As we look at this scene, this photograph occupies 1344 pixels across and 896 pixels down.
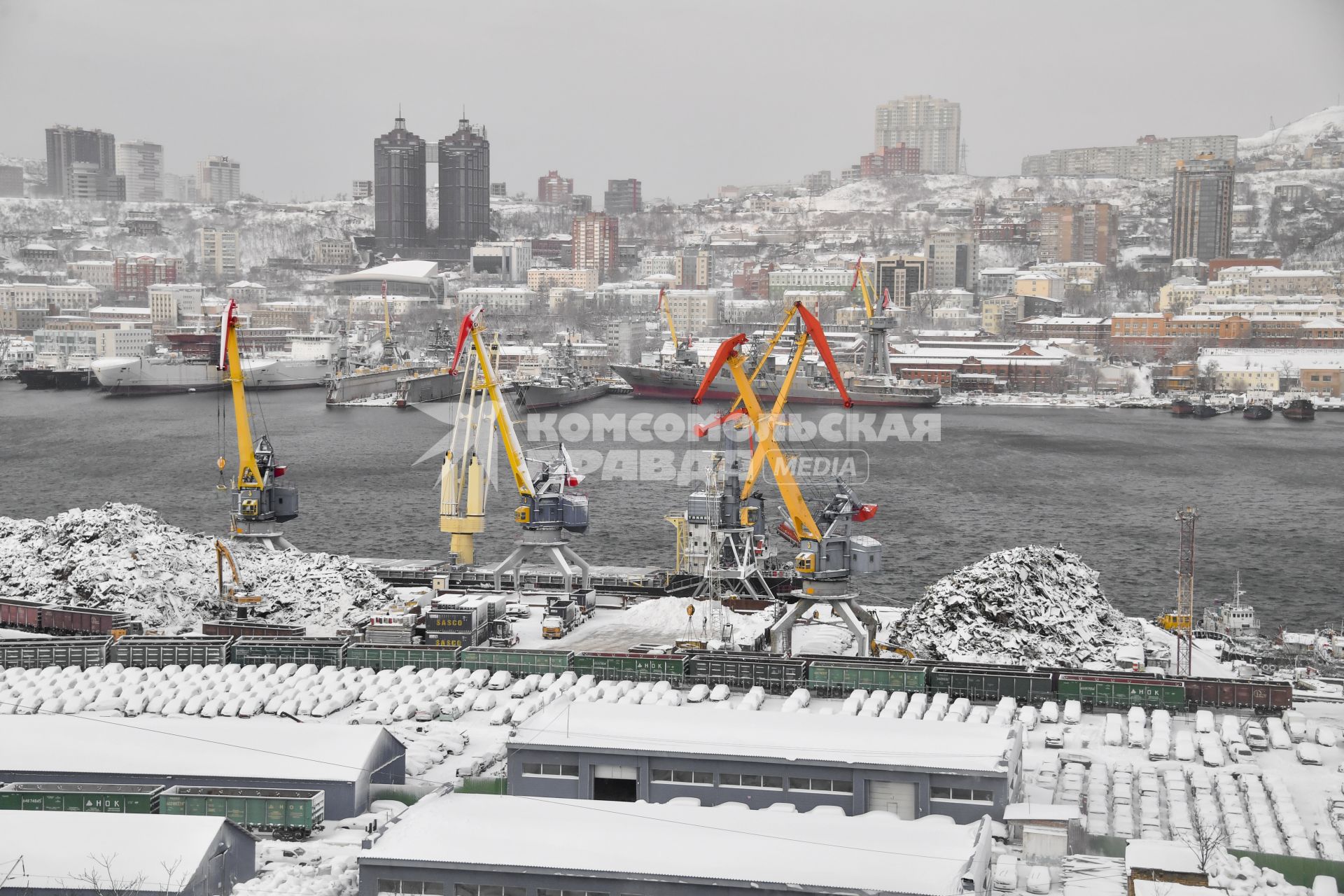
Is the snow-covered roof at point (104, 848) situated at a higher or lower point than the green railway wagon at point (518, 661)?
higher

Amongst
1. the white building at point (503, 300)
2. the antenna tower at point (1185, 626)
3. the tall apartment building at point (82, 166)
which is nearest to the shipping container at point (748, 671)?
the antenna tower at point (1185, 626)

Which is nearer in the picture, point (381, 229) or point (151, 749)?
point (151, 749)

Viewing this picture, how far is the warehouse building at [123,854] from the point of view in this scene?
712 cm

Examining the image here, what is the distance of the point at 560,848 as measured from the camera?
733cm

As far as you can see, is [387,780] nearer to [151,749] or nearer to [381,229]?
[151,749]

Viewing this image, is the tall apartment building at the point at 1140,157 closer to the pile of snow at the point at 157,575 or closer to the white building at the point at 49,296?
the white building at the point at 49,296

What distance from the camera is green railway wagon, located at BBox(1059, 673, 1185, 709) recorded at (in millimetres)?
10828

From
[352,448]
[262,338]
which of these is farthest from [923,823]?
[262,338]

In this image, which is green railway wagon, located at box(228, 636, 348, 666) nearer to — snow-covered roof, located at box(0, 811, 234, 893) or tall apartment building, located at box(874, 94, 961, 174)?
snow-covered roof, located at box(0, 811, 234, 893)

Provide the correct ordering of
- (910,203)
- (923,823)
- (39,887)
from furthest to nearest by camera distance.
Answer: (910,203)
(923,823)
(39,887)

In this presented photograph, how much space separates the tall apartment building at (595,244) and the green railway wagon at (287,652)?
78663mm

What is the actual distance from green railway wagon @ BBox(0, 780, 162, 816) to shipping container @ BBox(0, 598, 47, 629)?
229 inches

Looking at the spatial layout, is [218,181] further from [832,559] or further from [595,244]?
[832,559]

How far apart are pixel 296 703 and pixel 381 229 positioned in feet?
304
